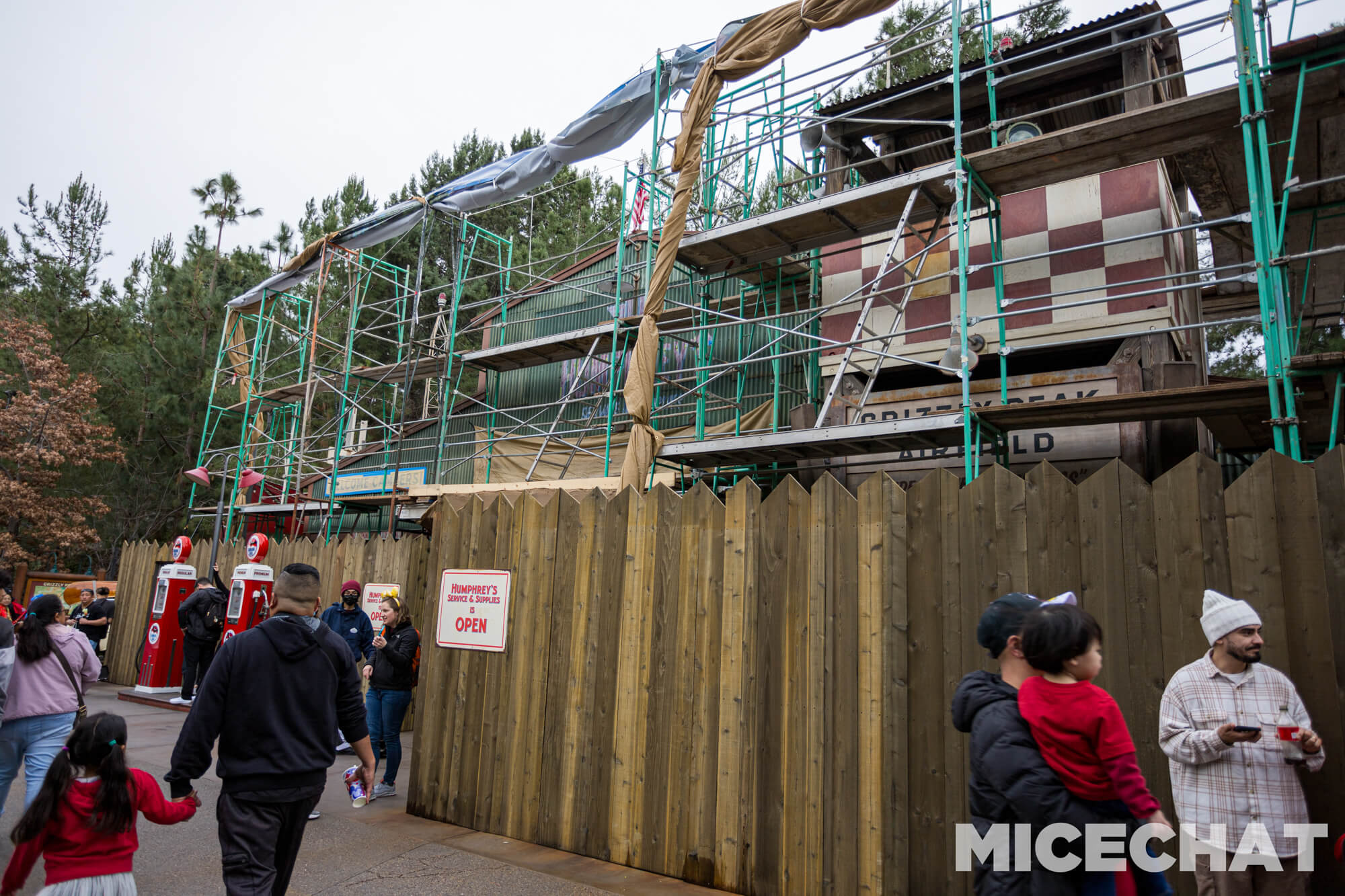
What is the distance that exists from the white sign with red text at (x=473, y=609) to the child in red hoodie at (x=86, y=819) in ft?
9.47

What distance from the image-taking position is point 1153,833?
2385 mm

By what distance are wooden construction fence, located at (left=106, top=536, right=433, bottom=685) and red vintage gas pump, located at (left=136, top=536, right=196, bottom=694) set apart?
1.08 meters

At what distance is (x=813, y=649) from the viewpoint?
4859 mm

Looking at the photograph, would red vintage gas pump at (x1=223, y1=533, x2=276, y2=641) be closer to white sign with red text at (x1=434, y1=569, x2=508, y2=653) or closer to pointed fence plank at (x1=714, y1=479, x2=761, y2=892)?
white sign with red text at (x1=434, y1=569, x2=508, y2=653)

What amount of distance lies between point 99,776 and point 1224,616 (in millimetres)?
4742

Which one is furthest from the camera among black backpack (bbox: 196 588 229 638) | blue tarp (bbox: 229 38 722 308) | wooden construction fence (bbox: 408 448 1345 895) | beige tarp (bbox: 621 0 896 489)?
blue tarp (bbox: 229 38 722 308)

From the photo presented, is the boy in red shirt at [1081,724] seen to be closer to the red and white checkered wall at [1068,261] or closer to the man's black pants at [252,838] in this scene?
the man's black pants at [252,838]

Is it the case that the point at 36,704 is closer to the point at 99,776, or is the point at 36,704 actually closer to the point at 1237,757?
the point at 99,776

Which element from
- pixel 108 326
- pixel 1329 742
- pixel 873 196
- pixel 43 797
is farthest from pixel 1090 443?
pixel 108 326

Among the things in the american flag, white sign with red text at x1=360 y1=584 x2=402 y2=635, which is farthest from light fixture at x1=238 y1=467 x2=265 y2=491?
the american flag

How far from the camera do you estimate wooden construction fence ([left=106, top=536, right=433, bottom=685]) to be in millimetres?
10906

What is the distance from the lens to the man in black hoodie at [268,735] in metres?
3.54

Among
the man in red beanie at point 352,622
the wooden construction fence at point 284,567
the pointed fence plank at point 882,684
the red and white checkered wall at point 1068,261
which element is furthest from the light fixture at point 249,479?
the pointed fence plank at point 882,684

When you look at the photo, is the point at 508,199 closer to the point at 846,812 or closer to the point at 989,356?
the point at 989,356
